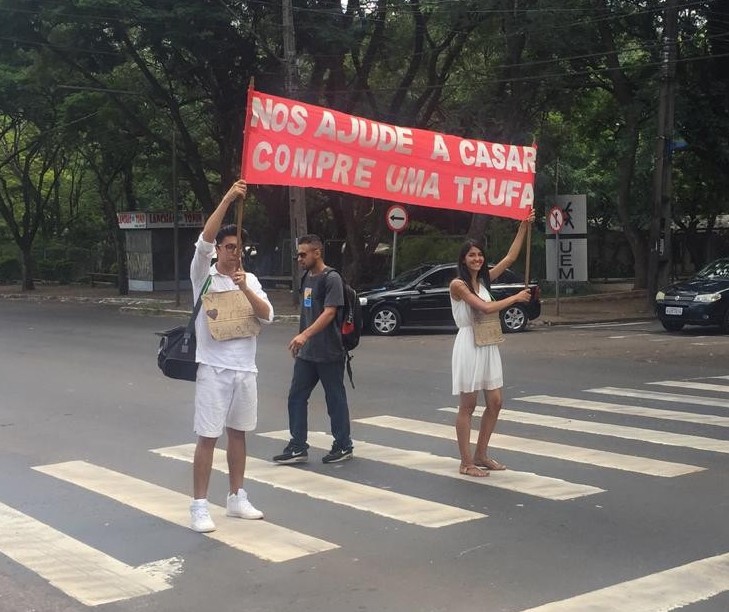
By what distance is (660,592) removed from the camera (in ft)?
16.0

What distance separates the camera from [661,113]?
23562 millimetres

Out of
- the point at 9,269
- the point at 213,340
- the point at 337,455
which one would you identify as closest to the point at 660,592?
the point at 213,340

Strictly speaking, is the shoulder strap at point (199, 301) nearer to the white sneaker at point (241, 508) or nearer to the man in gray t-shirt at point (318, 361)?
the white sneaker at point (241, 508)

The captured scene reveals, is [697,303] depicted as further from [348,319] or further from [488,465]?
[348,319]

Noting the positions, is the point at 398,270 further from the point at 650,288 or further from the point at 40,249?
the point at 40,249

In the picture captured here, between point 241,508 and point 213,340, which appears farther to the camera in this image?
point 241,508

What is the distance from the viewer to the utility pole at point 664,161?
23031 mm

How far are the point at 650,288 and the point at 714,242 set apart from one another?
52.1 feet

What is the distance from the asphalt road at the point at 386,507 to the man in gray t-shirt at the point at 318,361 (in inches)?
9.0

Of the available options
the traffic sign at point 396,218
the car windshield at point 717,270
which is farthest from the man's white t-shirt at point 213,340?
the traffic sign at point 396,218

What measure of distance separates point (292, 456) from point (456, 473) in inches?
53.0

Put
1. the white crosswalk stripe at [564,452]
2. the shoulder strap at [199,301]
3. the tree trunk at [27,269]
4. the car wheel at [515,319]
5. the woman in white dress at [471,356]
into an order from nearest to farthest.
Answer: the shoulder strap at [199,301] → the woman in white dress at [471,356] → the white crosswalk stripe at [564,452] → the car wheel at [515,319] → the tree trunk at [27,269]

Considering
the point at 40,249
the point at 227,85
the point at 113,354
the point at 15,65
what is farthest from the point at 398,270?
the point at 40,249

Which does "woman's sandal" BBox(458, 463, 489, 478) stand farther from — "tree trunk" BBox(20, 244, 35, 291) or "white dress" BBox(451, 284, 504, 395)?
"tree trunk" BBox(20, 244, 35, 291)
